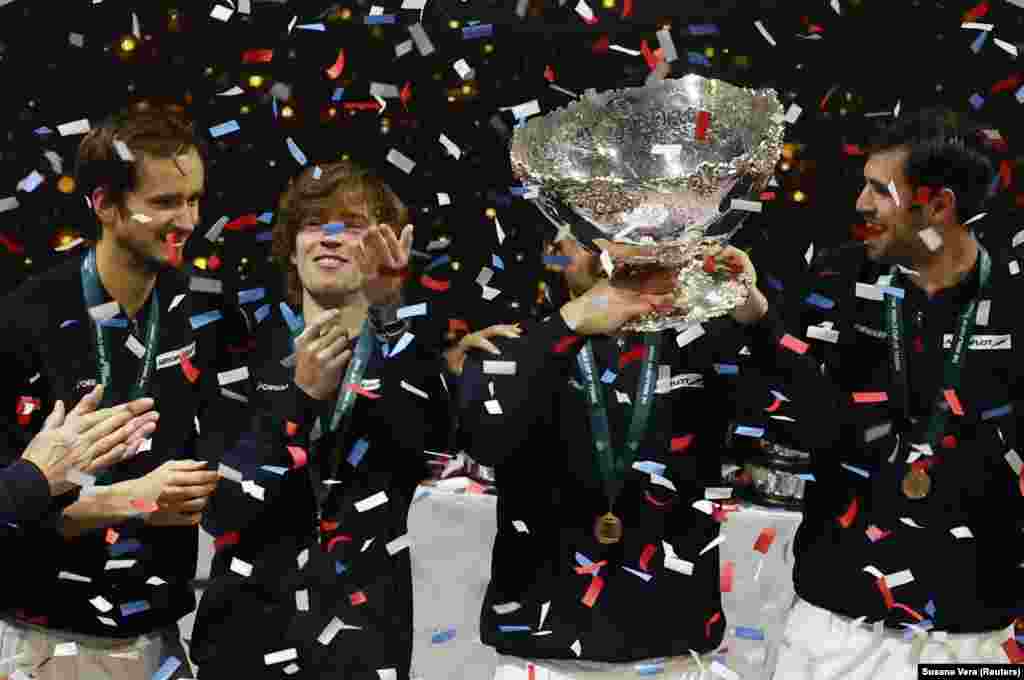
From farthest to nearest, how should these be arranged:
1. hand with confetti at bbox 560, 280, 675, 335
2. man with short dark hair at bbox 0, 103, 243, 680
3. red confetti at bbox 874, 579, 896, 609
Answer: red confetti at bbox 874, 579, 896, 609
man with short dark hair at bbox 0, 103, 243, 680
hand with confetti at bbox 560, 280, 675, 335

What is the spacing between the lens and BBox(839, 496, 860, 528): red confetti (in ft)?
12.3

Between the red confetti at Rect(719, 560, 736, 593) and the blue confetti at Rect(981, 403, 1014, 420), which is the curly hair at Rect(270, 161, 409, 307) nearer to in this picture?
the red confetti at Rect(719, 560, 736, 593)

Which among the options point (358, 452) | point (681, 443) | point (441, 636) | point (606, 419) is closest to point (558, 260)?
point (606, 419)

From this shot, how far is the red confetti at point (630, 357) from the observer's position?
3.55 metres

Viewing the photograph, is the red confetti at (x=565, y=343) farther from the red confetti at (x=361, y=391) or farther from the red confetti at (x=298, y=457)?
the red confetti at (x=298, y=457)

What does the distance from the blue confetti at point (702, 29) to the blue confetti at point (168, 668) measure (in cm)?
214

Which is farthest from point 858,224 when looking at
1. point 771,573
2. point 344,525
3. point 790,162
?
point 344,525

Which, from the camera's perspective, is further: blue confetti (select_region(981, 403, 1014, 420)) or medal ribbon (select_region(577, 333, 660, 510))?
blue confetti (select_region(981, 403, 1014, 420))

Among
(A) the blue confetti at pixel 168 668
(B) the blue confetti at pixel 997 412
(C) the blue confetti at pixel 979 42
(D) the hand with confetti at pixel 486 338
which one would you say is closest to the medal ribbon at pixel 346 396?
(D) the hand with confetti at pixel 486 338

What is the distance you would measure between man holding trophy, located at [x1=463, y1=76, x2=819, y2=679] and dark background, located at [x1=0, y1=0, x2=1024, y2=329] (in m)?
0.85

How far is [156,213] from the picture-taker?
3734 mm

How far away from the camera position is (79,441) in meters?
3.47

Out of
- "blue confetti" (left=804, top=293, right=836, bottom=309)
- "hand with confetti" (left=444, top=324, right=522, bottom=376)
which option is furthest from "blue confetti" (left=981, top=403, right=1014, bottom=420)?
"hand with confetti" (left=444, top=324, right=522, bottom=376)

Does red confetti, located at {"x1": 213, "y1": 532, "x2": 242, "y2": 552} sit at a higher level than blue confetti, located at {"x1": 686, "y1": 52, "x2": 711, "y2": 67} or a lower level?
lower
